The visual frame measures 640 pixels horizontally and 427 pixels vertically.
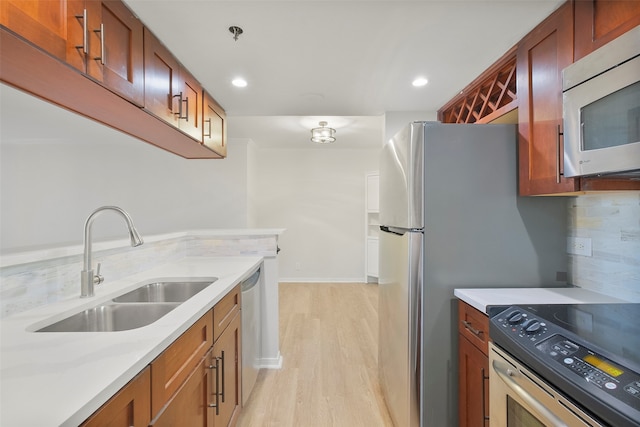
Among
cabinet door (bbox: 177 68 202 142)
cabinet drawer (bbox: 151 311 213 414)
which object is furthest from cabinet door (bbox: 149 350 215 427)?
cabinet door (bbox: 177 68 202 142)

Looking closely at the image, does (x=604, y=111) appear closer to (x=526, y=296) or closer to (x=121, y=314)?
(x=526, y=296)

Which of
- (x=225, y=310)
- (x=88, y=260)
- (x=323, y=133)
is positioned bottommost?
(x=225, y=310)

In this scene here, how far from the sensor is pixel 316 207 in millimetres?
5246

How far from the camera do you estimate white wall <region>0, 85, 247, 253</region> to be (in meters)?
4.44

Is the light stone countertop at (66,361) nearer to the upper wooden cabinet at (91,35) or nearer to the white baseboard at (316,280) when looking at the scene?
the upper wooden cabinet at (91,35)

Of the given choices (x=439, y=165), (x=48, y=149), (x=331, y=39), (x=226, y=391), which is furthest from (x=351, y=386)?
(x=48, y=149)

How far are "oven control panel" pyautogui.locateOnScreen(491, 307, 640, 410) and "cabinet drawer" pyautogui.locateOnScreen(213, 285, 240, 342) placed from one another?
3.94ft

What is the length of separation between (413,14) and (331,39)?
Result: 0.43m

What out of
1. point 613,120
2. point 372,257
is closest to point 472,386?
point 613,120

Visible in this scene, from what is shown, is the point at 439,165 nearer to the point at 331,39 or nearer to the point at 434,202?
the point at 434,202

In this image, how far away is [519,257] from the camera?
148 centimetres

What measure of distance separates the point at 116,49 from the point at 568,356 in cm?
204

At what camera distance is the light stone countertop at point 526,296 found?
1.26 metres

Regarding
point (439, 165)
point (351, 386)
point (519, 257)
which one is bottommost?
point (351, 386)
